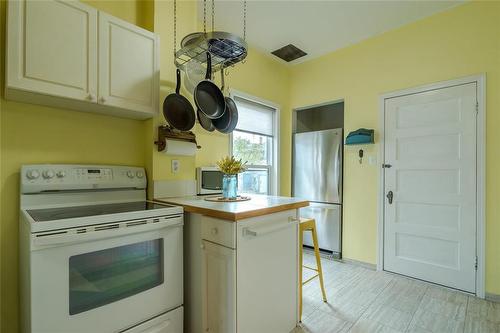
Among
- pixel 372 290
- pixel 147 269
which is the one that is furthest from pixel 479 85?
pixel 147 269

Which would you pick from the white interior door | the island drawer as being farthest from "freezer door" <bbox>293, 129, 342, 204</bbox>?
the island drawer

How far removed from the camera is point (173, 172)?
2010mm

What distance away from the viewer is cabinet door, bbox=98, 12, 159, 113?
1554 millimetres

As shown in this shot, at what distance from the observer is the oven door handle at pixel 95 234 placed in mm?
1047

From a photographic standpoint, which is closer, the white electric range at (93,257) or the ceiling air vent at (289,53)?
the white electric range at (93,257)

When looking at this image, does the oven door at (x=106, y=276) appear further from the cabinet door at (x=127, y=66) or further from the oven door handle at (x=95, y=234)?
the cabinet door at (x=127, y=66)

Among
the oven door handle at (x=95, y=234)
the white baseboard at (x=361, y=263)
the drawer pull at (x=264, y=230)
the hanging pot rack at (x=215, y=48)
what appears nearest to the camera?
the oven door handle at (x=95, y=234)

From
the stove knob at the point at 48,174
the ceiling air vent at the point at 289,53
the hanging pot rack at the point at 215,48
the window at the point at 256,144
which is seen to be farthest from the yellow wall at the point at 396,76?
the stove knob at the point at 48,174

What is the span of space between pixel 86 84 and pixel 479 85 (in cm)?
325

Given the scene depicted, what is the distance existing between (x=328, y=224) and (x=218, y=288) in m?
2.22

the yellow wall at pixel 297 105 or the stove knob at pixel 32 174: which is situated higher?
the yellow wall at pixel 297 105

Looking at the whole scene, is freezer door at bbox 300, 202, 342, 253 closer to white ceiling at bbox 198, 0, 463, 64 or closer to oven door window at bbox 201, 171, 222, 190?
oven door window at bbox 201, 171, 222, 190

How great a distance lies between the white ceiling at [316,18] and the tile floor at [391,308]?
280 centimetres

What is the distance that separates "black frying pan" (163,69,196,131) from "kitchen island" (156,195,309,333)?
65 cm
